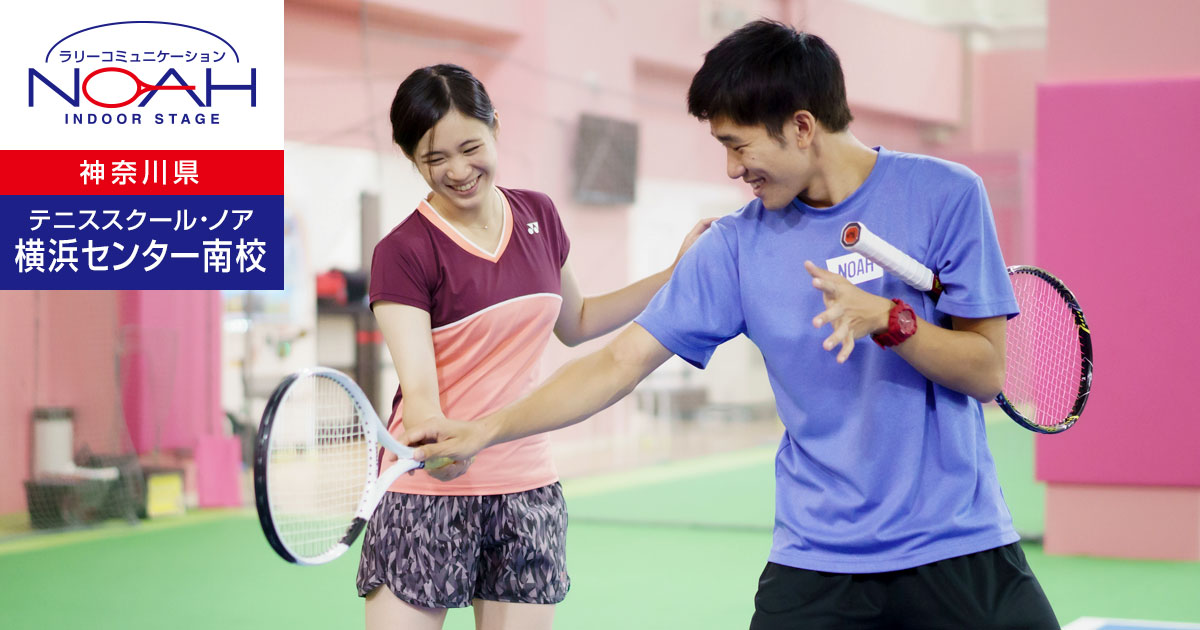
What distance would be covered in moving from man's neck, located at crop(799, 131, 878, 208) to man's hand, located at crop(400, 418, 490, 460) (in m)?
0.67

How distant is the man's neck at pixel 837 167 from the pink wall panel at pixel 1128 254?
13.3 feet

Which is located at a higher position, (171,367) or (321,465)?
(321,465)

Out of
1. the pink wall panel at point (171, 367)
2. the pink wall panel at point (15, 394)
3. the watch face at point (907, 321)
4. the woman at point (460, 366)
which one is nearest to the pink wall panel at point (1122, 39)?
the woman at point (460, 366)

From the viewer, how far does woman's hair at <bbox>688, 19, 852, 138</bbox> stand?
6.42ft

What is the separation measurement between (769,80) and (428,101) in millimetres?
750

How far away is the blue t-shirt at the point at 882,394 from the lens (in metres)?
1.95

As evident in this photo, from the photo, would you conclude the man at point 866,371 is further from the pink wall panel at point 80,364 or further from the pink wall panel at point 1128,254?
the pink wall panel at point 80,364

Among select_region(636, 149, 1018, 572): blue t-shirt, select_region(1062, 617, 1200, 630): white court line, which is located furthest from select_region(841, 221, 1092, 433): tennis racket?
select_region(1062, 617, 1200, 630): white court line

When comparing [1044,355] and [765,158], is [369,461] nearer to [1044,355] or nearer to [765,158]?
[765,158]

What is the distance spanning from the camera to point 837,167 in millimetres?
2033

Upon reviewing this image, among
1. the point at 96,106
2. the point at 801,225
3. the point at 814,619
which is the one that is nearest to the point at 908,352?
the point at 801,225

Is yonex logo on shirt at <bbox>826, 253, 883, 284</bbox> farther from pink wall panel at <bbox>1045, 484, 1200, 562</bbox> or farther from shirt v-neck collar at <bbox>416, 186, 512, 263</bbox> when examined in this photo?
pink wall panel at <bbox>1045, 484, 1200, 562</bbox>

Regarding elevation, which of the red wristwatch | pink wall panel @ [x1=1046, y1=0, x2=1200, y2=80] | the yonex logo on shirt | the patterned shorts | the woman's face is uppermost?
pink wall panel @ [x1=1046, y1=0, x2=1200, y2=80]

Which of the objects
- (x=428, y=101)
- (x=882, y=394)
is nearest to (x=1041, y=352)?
(x=882, y=394)
